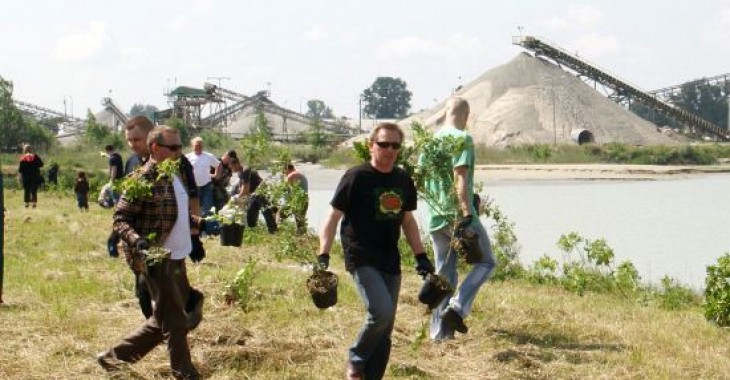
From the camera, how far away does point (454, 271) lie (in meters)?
7.10

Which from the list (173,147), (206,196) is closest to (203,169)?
(206,196)

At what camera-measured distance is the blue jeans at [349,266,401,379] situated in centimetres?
547

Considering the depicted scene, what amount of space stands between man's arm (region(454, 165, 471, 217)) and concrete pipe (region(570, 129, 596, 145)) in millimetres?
79237

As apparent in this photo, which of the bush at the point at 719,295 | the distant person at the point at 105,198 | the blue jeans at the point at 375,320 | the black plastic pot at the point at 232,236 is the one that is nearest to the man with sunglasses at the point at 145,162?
the blue jeans at the point at 375,320

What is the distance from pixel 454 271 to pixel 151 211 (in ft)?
8.30

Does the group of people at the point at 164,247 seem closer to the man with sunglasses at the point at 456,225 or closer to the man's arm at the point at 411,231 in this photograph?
the man's arm at the point at 411,231

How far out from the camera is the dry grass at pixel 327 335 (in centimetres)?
607

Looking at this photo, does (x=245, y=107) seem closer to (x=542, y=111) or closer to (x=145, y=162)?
(x=542, y=111)

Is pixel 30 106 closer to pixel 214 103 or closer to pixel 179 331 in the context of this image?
pixel 214 103

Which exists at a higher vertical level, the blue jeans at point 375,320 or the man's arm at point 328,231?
the man's arm at point 328,231

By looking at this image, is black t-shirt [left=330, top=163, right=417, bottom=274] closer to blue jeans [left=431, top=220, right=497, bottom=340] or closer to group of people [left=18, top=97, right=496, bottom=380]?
group of people [left=18, top=97, right=496, bottom=380]

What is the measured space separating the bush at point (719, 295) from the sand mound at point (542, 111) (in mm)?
74994

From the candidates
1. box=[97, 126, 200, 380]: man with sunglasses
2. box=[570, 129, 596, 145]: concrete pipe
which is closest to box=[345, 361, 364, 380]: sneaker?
box=[97, 126, 200, 380]: man with sunglasses

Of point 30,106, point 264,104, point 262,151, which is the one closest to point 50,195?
point 262,151
